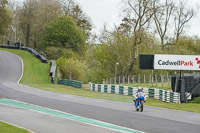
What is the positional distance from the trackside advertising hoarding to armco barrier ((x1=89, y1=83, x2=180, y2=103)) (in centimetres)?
224

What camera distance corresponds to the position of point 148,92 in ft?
124

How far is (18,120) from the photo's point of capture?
673 inches

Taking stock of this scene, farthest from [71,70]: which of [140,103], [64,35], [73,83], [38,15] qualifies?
[140,103]

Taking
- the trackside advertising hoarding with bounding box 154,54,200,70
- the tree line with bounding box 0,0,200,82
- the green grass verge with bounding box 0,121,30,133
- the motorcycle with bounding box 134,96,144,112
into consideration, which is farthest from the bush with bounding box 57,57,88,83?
the green grass verge with bounding box 0,121,30,133

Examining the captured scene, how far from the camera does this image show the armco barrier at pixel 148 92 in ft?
108

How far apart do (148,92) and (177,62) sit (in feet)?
14.2

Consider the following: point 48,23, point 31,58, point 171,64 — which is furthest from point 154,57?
point 48,23

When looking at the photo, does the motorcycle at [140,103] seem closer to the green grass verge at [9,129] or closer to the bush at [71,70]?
the green grass verge at [9,129]

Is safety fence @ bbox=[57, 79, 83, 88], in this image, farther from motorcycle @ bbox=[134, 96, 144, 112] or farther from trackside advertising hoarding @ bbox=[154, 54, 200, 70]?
motorcycle @ bbox=[134, 96, 144, 112]

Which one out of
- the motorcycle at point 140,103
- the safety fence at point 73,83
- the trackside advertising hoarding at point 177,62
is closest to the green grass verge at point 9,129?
the motorcycle at point 140,103

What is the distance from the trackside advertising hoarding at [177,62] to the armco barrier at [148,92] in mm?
2243

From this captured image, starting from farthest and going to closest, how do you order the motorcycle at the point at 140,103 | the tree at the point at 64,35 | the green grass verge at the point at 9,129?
the tree at the point at 64,35, the motorcycle at the point at 140,103, the green grass verge at the point at 9,129

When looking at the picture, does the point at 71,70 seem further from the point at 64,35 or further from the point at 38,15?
the point at 38,15

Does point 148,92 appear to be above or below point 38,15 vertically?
below
